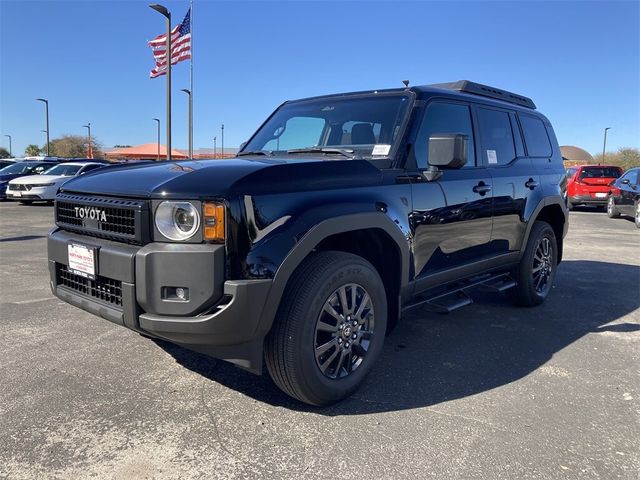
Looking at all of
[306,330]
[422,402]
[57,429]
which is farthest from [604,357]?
[57,429]

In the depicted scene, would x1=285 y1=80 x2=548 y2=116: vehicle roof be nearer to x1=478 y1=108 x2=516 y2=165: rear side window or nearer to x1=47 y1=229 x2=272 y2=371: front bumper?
x1=478 y1=108 x2=516 y2=165: rear side window

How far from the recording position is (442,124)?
4039 millimetres

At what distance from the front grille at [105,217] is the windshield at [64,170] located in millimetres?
15768

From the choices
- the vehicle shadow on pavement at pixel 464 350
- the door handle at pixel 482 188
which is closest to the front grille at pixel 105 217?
the vehicle shadow on pavement at pixel 464 350

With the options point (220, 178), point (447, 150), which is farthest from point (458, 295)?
point (220, 178)

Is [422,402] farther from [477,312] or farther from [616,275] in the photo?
[616,275]

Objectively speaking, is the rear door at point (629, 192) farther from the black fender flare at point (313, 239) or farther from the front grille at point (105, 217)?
the front grille at point (105, 217)

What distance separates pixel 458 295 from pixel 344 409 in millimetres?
1850

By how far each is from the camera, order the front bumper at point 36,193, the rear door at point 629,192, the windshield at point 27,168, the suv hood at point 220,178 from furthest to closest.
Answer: the windshield at point 27,168
the front bumper at point 36,193
the rear door at point 629,192
the suv hood at point 220,178

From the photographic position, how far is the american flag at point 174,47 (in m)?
17.2

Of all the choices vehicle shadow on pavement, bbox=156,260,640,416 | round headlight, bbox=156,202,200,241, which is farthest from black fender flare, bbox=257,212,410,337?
vehicle shadow on pavement, bbox=156,260,640,416

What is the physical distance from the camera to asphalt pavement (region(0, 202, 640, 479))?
2492 mm

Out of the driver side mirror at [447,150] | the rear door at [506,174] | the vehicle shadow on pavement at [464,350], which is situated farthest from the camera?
the rear door at [506,174]

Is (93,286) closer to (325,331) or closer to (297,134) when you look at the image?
(325,331)
